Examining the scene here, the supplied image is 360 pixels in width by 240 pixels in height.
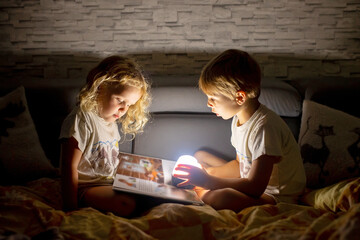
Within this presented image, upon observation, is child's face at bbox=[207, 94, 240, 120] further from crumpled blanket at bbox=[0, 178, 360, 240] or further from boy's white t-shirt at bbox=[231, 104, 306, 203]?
crumpled blanket at bbox=[0, 178, 360, 240]

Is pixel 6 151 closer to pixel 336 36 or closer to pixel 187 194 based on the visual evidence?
pixel 187 194

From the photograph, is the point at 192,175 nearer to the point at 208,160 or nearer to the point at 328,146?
the point at 208,160

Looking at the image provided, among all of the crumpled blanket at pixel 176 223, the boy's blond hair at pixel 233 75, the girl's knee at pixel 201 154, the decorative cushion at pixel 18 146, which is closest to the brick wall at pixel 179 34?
the decorative cushion at pixel 18 146

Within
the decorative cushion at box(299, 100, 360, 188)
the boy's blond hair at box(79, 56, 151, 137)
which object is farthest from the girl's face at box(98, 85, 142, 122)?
the decorative cushion at box(299, 100, 360, 188)

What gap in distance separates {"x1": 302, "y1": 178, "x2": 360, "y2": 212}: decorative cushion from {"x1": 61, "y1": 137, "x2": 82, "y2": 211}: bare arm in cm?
91

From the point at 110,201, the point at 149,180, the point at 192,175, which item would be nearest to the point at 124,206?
the point at 110,201

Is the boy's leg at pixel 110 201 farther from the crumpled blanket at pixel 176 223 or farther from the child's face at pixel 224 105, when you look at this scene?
the child's face at pixel 224 105

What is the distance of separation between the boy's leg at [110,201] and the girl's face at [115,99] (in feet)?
1.06

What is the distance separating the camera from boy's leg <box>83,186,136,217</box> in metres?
1.18

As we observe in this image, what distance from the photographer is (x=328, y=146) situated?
1438 mm

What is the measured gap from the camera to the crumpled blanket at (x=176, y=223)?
92 centimetres

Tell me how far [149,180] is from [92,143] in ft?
0.92

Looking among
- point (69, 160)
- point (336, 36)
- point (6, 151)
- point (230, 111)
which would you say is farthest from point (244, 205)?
point (336, 36)

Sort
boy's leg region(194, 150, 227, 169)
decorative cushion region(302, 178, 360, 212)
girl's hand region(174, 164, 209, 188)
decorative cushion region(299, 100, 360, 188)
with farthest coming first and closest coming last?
boy's leg region(194, 150, 227, 169) < decorative cushion region(299, 100, 360, 188) < girl's hand region(174, 164, 209, 188) < decorative cushion region(302, 178, 360, 212)
